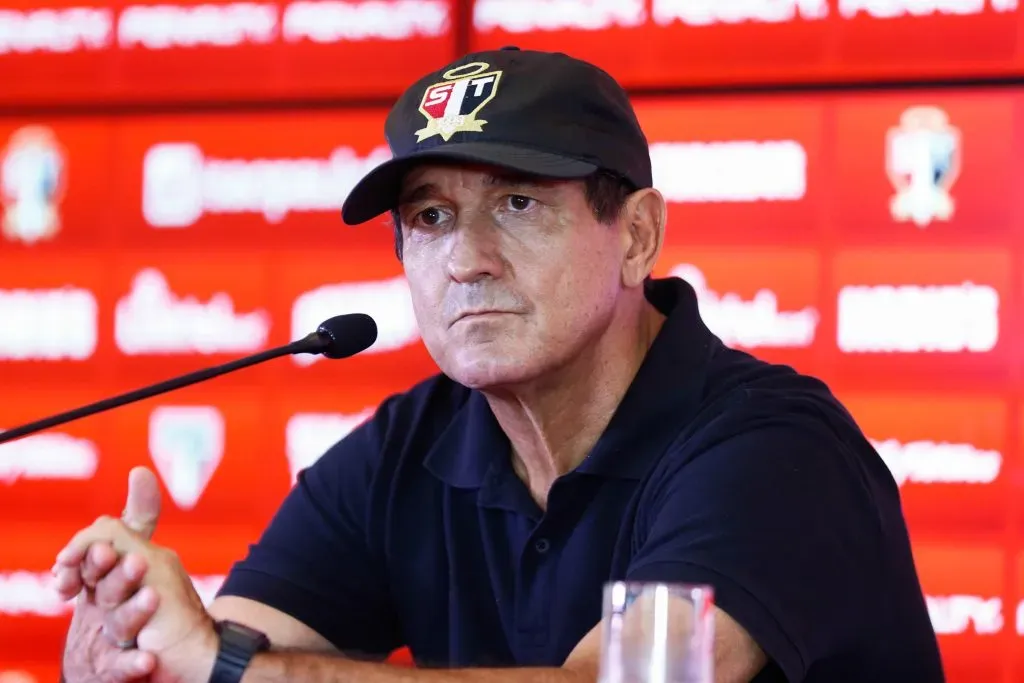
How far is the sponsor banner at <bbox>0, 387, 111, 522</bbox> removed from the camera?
8.40ft

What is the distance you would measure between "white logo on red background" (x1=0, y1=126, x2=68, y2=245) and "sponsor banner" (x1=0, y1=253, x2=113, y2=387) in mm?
56

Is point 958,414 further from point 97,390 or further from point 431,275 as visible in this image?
point 97,390

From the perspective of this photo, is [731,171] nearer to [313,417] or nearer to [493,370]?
[313,417]

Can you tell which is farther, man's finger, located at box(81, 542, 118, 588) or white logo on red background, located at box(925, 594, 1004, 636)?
white logo on red background, located at box(925, 594, 1004, 636)

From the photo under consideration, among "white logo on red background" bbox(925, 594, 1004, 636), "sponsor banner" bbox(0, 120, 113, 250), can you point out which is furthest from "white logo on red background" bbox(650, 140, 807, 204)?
"sponsor banner" bbox(0, 120, 113, 250)

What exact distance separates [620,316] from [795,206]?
2.88 ft

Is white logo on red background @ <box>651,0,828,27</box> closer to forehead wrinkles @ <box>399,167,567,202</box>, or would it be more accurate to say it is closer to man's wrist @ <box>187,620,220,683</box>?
forehead wrinkles @ <box>399,167,567,202</box>

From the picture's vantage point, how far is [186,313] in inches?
100.0

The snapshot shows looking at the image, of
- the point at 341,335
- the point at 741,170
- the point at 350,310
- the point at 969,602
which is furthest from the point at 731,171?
the point at 341,335

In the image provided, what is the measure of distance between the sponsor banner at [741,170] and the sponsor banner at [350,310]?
0.52 meters

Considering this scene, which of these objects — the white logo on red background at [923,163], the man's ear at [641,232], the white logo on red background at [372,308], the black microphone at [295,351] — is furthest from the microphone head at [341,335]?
the white logo on red background at [923,163]

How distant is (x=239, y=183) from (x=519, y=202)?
3.87 feet

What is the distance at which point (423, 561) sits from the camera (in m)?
1.63

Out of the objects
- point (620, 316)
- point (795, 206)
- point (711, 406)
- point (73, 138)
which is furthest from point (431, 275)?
point (73, 138)
